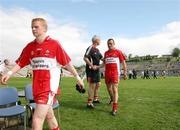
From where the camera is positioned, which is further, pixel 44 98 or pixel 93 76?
pixel 93 76

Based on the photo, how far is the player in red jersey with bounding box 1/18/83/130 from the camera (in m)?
5.26

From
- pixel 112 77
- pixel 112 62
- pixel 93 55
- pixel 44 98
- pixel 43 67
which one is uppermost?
pixel 93 55

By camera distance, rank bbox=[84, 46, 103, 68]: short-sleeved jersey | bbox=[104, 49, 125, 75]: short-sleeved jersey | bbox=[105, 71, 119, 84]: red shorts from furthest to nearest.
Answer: bbox=[84, 46, 103, 68]: short-sleeved jersey → bbox=[104, 49, 125, 75]: short-sleeved jersey → bbox=[105, 71, 119, 84]: red shorts

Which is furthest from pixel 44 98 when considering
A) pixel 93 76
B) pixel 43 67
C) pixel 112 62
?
pixel 93 76

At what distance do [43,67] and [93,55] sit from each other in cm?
540

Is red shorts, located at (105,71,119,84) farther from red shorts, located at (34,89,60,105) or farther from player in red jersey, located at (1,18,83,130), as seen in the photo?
red shorts, located at (34,89,60,105)

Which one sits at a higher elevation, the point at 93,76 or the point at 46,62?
the point at 46,62

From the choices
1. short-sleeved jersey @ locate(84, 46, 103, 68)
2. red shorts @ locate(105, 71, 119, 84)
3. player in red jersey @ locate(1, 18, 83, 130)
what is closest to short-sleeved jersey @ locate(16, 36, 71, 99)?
player in red jersey @ locate(1, 18, 83, 130)

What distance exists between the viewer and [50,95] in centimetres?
536

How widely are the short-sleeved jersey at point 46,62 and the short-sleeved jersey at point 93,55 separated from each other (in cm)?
499

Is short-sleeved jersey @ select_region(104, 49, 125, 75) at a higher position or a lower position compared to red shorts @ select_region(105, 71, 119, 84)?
higher

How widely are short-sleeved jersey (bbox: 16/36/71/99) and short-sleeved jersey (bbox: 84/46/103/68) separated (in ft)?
16.4

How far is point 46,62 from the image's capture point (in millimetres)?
5398

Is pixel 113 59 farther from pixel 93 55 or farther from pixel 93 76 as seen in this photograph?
pixel 93 76
